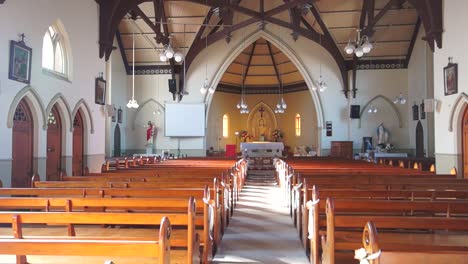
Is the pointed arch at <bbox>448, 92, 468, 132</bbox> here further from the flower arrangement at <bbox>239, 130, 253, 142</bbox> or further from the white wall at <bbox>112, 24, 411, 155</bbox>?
the flower arrangement at <bbox>239, 130, 253, 142</bbox>

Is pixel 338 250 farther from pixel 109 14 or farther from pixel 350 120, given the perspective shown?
pixel 350 120

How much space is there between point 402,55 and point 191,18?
1080 cm

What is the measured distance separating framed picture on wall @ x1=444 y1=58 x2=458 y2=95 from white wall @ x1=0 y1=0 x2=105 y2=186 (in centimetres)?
1096

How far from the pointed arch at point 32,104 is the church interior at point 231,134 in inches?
1.3

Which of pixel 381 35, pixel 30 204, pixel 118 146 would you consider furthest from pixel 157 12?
pixel 30 204

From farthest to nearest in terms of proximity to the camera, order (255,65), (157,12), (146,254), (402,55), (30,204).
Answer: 1. (255,65)
2. (402,55)
3. (157,12)
4. (30,204)
5. (146,254)

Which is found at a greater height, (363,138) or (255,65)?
(255,65)

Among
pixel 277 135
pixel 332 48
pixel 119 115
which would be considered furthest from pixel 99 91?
pixel 277 135

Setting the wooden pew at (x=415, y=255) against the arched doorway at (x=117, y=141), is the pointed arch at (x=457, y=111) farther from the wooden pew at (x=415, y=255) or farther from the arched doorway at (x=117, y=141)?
the arched doorway at (x=117, y=141)

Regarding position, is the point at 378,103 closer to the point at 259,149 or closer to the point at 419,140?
the point at 419,140

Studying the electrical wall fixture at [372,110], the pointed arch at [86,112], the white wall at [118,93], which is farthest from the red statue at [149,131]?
the electrical wall fixture at [372,110]

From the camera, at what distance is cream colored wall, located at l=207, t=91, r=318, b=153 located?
25438 millimetres

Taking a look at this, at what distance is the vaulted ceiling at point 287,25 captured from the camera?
16.1 meters

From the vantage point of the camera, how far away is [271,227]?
21.1 feet
